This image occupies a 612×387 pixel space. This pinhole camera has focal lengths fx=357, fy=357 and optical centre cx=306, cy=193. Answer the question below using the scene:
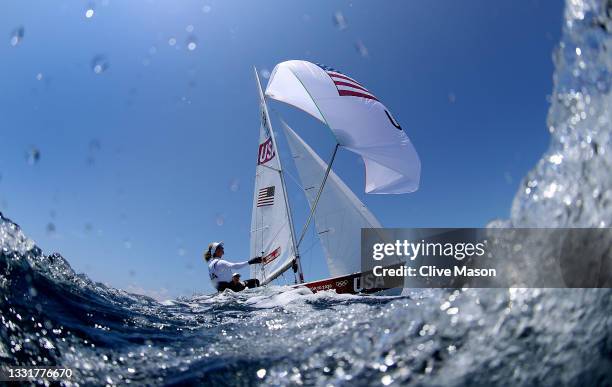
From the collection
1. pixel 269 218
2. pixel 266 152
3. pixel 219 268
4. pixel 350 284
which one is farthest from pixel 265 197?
pixel 350 284

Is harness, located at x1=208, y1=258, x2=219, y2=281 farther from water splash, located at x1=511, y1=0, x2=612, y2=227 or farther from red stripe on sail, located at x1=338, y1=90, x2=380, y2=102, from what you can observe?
water splash, located at x1=511, y1=0, x2=612, y2=227

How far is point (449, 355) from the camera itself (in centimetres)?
185

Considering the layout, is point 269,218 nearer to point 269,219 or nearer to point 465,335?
point 269,219

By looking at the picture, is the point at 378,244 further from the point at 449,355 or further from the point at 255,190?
the point at 449,355

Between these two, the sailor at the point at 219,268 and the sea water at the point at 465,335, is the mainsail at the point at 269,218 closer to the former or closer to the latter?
the sailor at the point at 219,268

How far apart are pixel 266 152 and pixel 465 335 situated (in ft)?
44.5

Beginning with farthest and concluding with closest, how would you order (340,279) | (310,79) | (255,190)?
1. (255,190)
2. (310,79)
3. (340,279)

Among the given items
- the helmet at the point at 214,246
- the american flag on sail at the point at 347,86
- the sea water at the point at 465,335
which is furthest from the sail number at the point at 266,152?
the sea water at the point at 465,335

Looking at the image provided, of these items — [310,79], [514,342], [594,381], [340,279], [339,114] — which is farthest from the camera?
[310,79]

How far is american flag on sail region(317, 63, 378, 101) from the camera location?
39.5ft

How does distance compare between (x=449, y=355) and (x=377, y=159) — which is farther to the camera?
(x=377, y=159)

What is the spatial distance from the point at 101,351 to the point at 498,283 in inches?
A: 107

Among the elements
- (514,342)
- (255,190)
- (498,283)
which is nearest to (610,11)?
(498,283)

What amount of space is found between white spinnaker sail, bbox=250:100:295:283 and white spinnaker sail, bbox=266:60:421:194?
2.70 m
